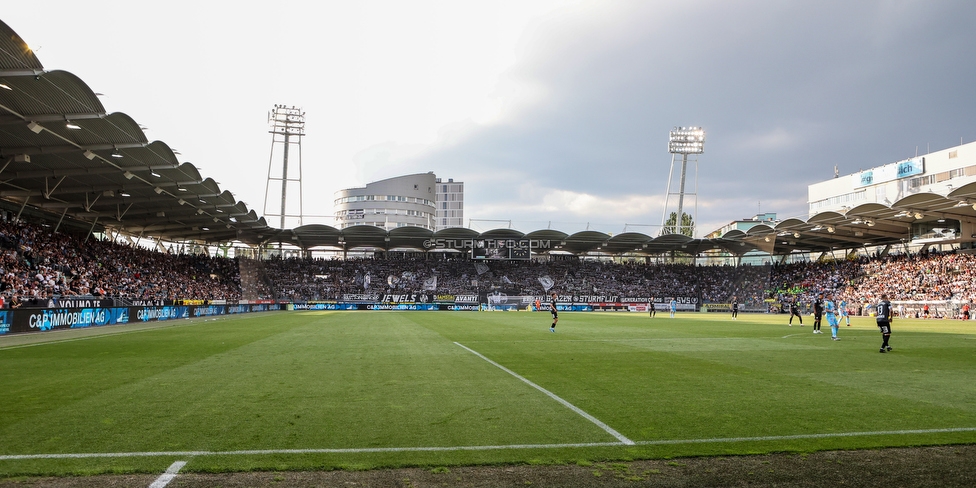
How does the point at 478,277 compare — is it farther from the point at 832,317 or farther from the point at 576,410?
the point at 576,410

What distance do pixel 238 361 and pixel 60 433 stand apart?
735 cm

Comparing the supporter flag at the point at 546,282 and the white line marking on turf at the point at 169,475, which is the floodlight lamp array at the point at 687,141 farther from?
the white line marking on turf at the point at 169,475

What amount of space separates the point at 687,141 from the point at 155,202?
66261mm

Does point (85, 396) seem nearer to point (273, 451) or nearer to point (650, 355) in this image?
point (273, 451)

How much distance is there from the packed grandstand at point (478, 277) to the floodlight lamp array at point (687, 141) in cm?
1631

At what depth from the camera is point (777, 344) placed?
19.5 metres

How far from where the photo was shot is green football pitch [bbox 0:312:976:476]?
20.6 ft

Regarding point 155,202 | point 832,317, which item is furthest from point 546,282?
point 832,317

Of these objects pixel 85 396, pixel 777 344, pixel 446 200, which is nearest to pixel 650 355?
pixel 777 344

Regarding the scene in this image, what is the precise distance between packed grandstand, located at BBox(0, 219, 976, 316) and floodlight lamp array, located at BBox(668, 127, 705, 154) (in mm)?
16311

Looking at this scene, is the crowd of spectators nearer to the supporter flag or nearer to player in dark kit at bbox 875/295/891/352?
player in dark kit at bbox 875/295/891/352

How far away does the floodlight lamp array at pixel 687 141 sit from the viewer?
80.7 metres

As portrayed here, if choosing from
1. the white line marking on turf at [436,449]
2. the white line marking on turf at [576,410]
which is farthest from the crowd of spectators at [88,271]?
the white line marking on turf at [436,449]

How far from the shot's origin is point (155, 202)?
45.4m
